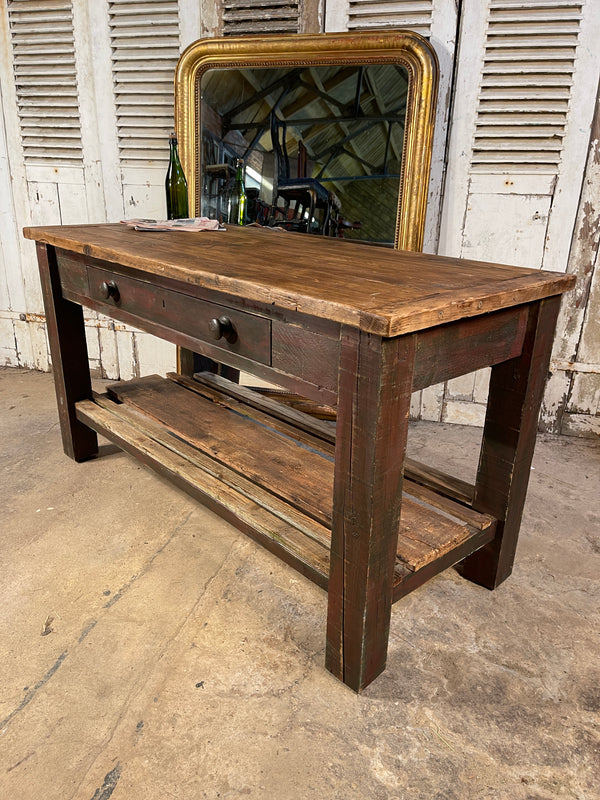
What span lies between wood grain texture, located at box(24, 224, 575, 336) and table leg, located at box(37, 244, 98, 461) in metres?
0.21

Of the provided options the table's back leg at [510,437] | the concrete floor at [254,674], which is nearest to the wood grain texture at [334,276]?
the table's back leg at [510,437]

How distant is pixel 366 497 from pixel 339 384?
0.80ft

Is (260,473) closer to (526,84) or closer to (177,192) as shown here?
(177,192)

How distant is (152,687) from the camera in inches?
55.9

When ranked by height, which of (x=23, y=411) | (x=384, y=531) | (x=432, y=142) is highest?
→ (x=432, y=142)

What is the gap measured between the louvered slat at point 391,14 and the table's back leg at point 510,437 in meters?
1.84

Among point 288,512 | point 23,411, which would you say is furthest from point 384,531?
point 23,411

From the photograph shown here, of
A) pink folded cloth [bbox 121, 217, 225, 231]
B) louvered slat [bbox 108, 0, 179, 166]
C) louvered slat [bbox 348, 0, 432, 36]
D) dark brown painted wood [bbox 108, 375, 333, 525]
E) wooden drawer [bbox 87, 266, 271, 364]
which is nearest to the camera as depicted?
wooden drawer [bbox 87, 266, 271, 364]

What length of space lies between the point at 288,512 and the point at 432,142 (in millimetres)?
1890

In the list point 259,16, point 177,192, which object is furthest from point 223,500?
point 259,16

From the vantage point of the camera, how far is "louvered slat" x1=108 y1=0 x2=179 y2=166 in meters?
3.00

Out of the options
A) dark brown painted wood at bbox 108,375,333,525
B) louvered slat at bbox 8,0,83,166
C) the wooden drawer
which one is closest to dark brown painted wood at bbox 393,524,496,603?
dark brown painted wood at bbox 108,375,333,525

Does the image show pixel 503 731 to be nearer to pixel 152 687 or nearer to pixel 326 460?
pixel 152 687

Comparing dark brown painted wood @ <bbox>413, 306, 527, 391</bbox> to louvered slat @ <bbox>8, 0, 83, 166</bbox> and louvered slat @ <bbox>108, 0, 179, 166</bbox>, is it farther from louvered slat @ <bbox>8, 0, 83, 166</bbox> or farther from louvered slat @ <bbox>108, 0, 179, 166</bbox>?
louvered slat @ <bbox>8, 0, 83, 166</bbox>
